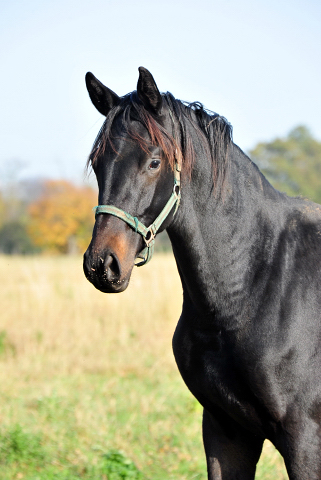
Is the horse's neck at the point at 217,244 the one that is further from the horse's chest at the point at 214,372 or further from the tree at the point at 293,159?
the tree at the point at 293,159

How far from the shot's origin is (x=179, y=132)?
2.31 meters

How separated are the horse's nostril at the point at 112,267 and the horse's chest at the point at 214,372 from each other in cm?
67

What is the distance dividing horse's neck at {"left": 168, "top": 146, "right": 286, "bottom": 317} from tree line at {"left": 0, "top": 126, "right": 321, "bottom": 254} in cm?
1689

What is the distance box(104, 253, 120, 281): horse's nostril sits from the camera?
1.94 meters

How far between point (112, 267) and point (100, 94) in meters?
1.07

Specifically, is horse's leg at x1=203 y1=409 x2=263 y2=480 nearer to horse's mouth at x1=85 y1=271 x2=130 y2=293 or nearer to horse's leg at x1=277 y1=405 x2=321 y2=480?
horse's leg at x1=277 y1=405 x2=321 y2=480

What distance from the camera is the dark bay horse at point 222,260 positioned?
2.09 metres

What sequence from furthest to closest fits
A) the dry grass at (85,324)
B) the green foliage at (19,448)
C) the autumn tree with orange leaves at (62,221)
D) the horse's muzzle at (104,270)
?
the autumn tree with orange leaves at (62,221) < the dry grass at (85,324) < the green foliage at (19,448) < the horse's muzzle at (104,270)

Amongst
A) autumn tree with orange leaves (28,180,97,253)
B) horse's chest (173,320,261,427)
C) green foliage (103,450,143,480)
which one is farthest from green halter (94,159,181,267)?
autumn tree with orange leaves (28,180,97,253)

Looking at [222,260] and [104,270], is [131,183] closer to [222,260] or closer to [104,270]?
[104,270]

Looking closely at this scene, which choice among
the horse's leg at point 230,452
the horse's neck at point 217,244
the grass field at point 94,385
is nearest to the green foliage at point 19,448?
the grass field at point 94,385

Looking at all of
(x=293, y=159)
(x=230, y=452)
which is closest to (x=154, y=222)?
(x=230, y=452)

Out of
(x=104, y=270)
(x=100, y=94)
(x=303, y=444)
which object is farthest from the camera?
(x=100, y=94)

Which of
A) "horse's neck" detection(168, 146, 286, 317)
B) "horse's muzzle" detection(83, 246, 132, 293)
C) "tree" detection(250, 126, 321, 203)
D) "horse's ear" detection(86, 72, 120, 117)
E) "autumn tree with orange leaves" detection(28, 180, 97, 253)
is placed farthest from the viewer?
"tree" detection(250, 126, 321, 203)
